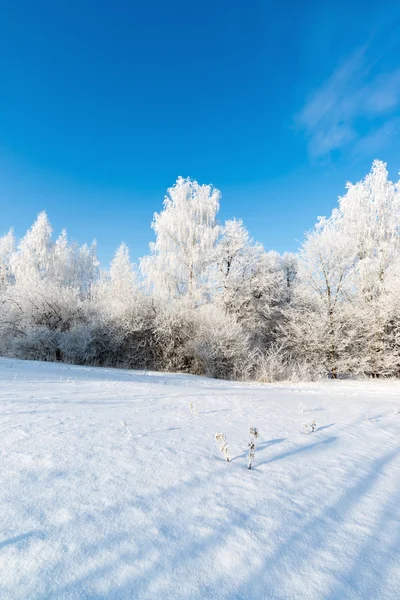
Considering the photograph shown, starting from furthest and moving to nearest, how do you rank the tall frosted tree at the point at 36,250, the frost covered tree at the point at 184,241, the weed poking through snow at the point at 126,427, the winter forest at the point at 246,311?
1. the tall frosted tree at the point at 36,250
2. the frost covered tree at the point at 184,241
3. the winter forest at the point at 246,311
4. the weed poking through snow at the point at 126,427

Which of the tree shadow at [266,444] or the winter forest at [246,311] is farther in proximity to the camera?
the winter forest at [246,311]

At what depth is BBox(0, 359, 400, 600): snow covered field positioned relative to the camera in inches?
53.0

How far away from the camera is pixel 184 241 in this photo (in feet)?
64.6

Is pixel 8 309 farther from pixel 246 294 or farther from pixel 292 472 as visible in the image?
pixel 292 472

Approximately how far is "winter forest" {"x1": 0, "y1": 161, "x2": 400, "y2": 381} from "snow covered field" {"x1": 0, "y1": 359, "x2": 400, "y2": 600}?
954 cm

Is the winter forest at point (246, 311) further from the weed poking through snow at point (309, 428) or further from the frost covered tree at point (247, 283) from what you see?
the weed poking through snow at point (309, 428)

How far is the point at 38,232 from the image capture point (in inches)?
1224

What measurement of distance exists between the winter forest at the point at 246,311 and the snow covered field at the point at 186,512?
9.54m

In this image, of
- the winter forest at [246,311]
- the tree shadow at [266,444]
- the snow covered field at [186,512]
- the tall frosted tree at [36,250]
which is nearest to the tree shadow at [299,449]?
the snow covered field at [186,512]

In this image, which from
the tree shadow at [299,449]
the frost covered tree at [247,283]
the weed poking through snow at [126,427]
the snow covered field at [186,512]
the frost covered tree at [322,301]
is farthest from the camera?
the frost covered tree at [247,283]

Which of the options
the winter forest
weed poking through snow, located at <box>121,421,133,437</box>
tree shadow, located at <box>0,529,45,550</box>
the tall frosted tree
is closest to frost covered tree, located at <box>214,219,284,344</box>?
the winter forest

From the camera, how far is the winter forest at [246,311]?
13867 millimetres

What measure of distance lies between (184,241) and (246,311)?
6275mm

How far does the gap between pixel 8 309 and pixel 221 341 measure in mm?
10819
